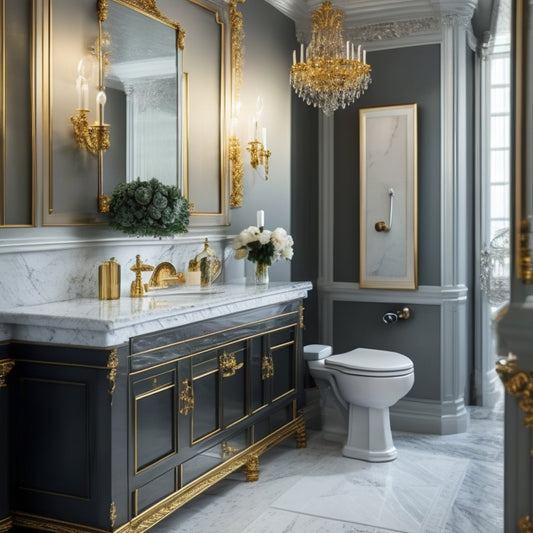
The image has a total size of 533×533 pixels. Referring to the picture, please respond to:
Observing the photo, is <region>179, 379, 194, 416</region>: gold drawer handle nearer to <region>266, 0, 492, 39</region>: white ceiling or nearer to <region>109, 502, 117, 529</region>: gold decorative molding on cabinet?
<region>109, 502, 117, 529</region>: gold decorative molding on cabinet

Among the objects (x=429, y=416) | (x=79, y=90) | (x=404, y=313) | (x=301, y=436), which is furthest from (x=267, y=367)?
(x=79, y=90)

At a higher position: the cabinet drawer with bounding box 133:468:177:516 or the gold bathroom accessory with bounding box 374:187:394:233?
the gold bathroom accessory with bounding box 374:187:394:233

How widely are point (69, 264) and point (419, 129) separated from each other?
2551 mm

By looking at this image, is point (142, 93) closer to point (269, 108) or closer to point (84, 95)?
point (84, 95)

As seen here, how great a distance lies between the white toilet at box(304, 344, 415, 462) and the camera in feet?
12.3

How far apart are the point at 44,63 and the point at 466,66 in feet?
9.77

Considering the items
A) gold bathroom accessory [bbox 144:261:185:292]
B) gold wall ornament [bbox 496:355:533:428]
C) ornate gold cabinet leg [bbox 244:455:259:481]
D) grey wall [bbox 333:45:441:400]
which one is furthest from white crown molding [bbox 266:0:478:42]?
gold wall ornament [bbox 496:355:533:428]

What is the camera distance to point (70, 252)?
2803mm

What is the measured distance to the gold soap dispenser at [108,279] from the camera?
9.34ft

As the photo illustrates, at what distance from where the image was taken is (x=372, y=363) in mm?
3822

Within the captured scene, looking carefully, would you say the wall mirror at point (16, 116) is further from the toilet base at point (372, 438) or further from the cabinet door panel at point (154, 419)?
the toilet base at point (372, 438)

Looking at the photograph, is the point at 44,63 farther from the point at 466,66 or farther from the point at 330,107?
the point at 466,66

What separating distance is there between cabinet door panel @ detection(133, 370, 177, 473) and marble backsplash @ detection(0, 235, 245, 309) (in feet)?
1.68

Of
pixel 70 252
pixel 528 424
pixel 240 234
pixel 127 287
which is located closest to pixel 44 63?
pixel 70 252
